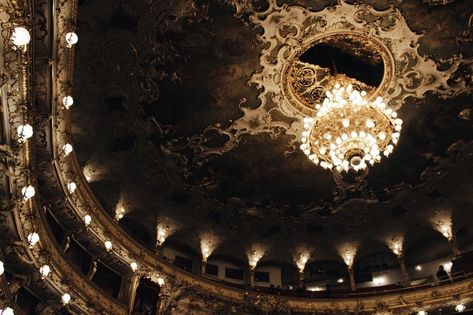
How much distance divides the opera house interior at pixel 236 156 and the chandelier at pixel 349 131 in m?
0.05

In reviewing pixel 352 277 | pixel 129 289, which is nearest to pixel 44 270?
pixel 129 289

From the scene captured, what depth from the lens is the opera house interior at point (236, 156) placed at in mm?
12195

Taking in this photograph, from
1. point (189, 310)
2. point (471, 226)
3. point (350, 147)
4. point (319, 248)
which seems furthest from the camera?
point (319, 248)

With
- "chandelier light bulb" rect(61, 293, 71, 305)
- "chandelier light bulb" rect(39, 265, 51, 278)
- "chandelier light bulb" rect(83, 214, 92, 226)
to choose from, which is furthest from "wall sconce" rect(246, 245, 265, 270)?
"chandelier light bulb" rect(39, 265, 51, 278)

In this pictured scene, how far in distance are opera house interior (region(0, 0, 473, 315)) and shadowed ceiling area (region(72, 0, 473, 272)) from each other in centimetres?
6

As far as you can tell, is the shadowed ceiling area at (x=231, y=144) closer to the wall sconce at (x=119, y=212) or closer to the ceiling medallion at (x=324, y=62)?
the ceiling medallion at (x=324, y=62)

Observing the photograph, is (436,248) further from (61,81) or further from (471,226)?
(61,81)

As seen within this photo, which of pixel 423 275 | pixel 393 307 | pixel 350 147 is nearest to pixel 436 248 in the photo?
pixel 423 275

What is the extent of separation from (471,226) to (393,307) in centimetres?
537

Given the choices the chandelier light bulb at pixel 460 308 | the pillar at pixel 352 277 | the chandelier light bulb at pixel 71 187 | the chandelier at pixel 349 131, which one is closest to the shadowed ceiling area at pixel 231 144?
the pillar at pixel 352 277

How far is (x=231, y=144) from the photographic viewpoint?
17.3m

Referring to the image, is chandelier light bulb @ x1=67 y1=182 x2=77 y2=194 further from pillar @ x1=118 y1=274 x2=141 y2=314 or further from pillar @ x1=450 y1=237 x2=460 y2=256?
pillar @ x1=450 y1=237 x2=460 y2=256

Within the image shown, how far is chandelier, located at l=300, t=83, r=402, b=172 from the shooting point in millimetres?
13539

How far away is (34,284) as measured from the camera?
1238 cm
